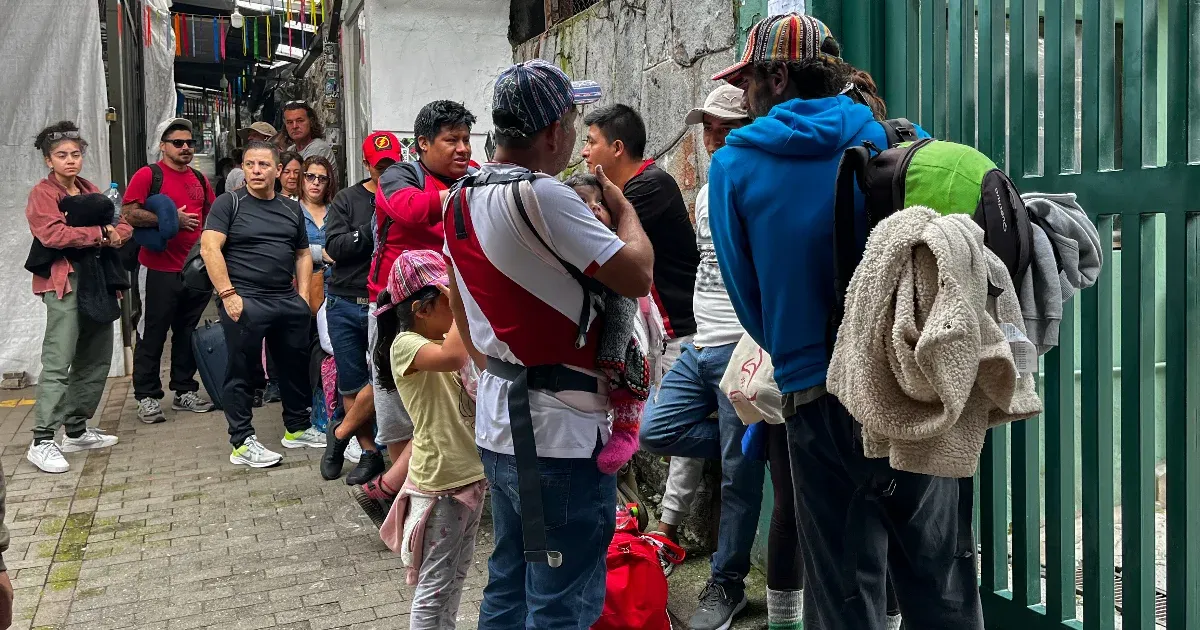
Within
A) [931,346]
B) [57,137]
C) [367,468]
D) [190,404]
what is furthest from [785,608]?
[190,404]

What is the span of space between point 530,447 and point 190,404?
245 inches

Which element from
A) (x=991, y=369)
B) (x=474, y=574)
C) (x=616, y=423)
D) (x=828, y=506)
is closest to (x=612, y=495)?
(x=616, y=423)

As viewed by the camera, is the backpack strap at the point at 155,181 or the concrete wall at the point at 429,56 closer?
the backpack strap at the point at 155,181

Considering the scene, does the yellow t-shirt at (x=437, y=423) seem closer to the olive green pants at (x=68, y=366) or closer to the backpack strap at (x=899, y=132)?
the backpack strap at (x=899, y=132)

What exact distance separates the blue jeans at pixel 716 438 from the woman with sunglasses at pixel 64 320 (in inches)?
162

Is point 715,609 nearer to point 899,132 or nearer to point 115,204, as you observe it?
point 899,132

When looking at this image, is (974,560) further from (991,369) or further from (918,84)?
(918,84)

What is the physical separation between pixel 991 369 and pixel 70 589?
394 cm

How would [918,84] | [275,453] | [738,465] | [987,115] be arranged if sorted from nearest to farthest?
[987,115] < [918,84] < [738,465] < [275,453]

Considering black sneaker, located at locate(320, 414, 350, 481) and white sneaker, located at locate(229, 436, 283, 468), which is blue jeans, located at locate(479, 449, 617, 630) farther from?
white sneaker, located at locate(229, 436, 283, 468)

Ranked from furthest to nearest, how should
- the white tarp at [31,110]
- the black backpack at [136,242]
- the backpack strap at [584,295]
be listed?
the white tarp at [31,110], the black backpack at [136,242], the backpack strap at [584,295]

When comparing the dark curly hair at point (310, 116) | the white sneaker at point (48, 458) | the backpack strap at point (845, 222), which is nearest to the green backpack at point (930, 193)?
the backpack strap at point (845, 222)

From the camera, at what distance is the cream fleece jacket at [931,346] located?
69.5 inches

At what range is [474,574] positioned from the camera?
14.2 ft
